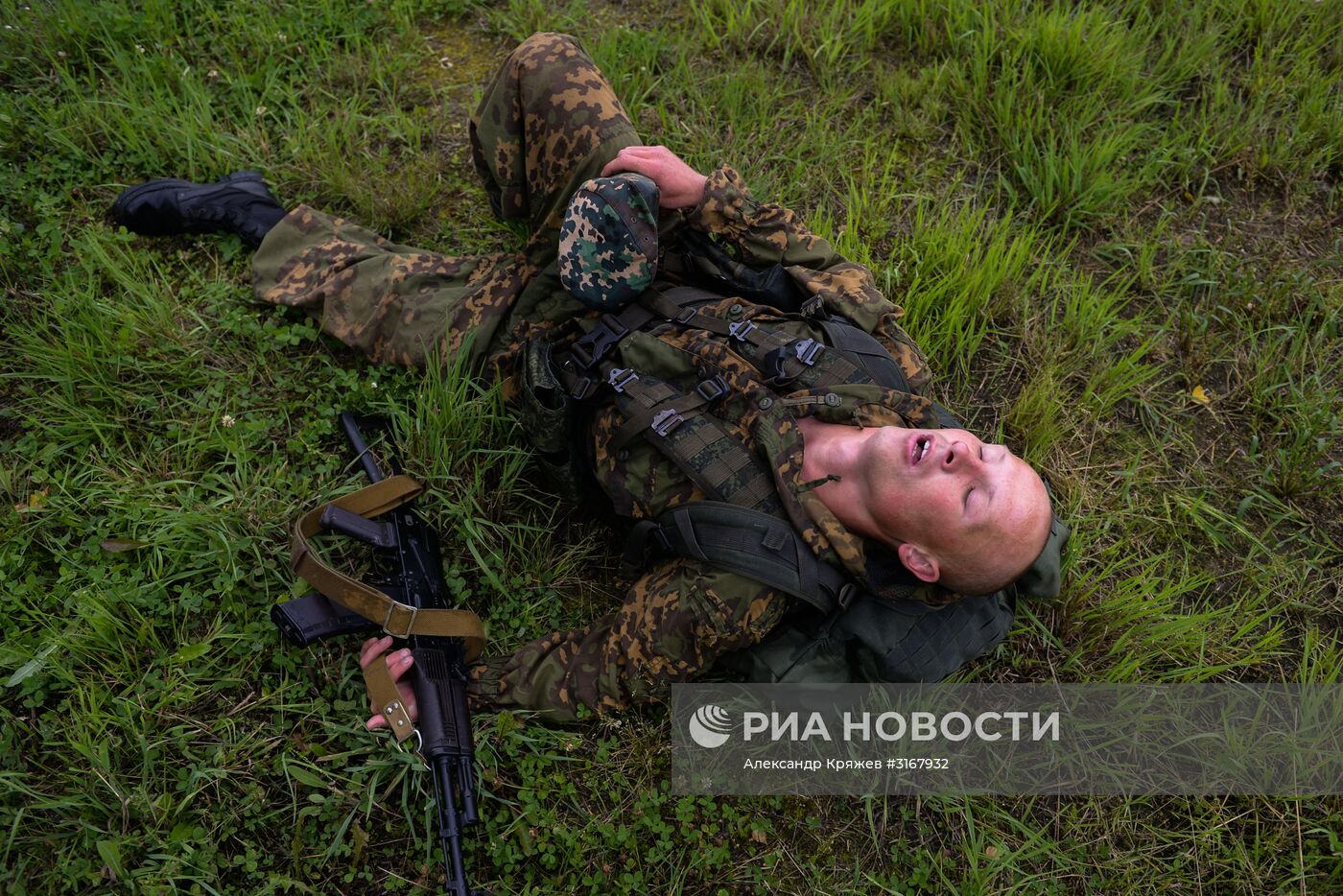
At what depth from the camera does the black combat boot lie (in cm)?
364

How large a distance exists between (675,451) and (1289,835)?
2.59 meters

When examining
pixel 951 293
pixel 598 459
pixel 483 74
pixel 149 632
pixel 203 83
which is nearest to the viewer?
pixel 149 632

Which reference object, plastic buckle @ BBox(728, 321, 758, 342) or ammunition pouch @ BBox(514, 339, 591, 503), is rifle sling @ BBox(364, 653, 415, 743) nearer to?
ammunition pouch @ BBox(514, 339, 591, 503)

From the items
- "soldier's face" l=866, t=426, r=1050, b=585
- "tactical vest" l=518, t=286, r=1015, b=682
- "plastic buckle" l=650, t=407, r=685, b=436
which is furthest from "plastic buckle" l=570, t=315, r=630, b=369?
"soldier's face" l=866, t=426, r=1050, b=585

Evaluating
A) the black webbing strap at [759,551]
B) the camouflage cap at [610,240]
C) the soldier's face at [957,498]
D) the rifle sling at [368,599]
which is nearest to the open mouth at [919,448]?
the soldier's face at [957,498]

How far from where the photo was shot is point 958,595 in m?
2.97

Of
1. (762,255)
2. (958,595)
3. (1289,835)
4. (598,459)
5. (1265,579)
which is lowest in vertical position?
(1289,835)

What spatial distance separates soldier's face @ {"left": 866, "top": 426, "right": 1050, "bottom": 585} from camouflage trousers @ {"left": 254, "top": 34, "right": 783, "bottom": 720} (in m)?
0.87

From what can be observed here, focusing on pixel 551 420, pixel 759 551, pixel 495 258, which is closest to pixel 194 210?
pixel 495 258

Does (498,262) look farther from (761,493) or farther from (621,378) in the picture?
(761,493)

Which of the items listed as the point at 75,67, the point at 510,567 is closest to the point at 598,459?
the point at 510,567

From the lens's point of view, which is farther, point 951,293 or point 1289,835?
point 951,293

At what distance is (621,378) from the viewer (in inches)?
121

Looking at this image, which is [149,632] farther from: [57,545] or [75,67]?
[75,67]
